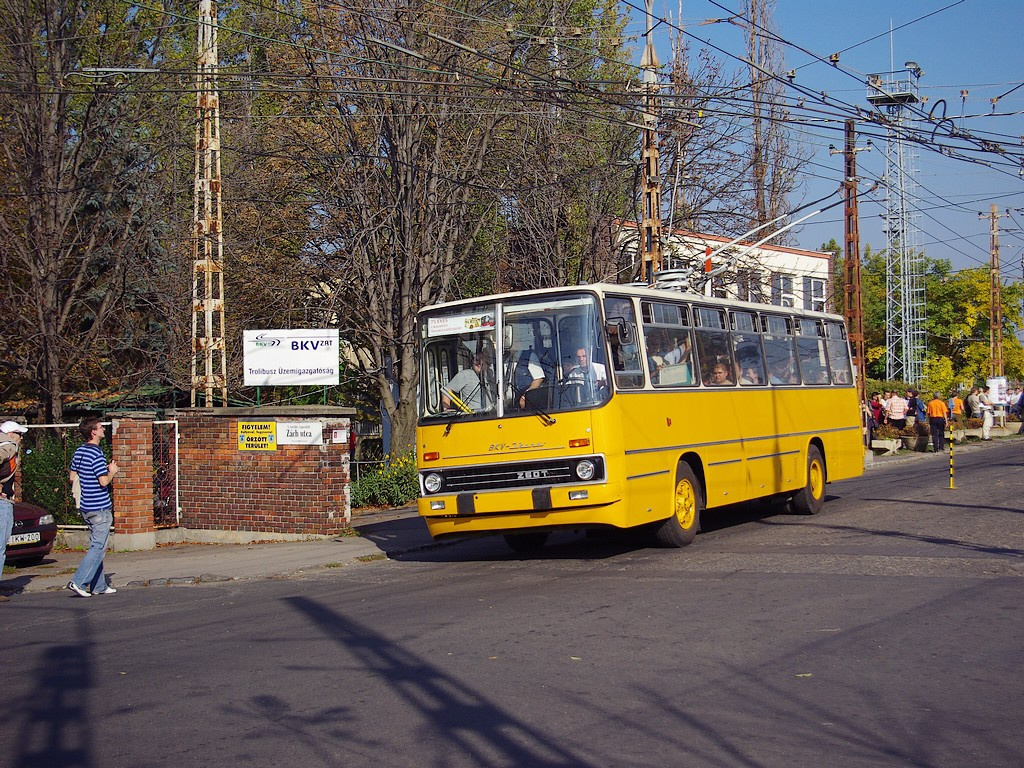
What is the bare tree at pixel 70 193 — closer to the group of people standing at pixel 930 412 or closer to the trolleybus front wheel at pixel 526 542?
the trolleybus front wheel at pixel 526 542

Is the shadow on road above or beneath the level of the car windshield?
beneath

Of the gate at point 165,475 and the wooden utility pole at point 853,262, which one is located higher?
the wooden utility pole at point 853,262

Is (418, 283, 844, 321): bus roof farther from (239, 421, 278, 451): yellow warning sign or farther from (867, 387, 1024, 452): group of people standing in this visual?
(867, 387, 1024, 452): group of people standing

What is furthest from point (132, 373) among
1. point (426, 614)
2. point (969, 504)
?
point (969, 504)

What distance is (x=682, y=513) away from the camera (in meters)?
14.0

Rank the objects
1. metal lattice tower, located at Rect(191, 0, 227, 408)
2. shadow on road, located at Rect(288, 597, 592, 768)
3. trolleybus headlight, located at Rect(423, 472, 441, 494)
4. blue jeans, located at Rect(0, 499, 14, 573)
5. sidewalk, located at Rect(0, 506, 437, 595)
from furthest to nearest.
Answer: metal lattice tower, located at Rect(191, 0, 227, 408) < sidewalk, located at Rect(0, 506, 437, 595) < trolleybus headlight, located at Rect(423, 472, 441, 494) < blue jeans, located at Rect(0, 499, 14, 573) < shadow on road, located at Rect(288, 597, 592, 768)

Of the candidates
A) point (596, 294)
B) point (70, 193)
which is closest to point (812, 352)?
point (596, 294)

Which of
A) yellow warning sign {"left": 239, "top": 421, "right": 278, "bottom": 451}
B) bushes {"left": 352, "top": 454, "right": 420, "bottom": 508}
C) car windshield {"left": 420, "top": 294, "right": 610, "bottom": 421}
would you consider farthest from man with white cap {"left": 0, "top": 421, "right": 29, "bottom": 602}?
bushes {"left": 352, "top": 454, "right": 420, "bottom": 508}

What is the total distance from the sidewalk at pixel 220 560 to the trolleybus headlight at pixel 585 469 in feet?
13.0

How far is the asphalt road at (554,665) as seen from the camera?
583cm

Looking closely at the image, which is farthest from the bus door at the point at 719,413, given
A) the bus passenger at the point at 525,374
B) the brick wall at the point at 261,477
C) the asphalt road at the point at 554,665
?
the brick wall at the point at 261,477

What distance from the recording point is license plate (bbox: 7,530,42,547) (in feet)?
50.0

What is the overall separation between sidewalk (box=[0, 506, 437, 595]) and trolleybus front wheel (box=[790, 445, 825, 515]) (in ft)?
19.0

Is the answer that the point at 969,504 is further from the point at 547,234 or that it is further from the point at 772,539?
the point at 547,234
